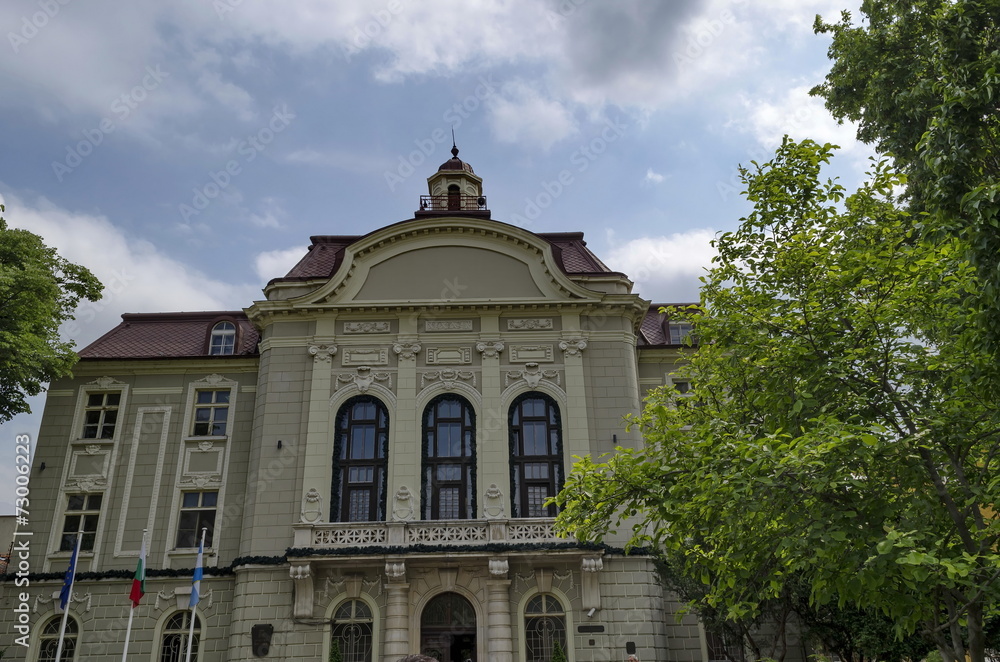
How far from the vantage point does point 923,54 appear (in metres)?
19.2

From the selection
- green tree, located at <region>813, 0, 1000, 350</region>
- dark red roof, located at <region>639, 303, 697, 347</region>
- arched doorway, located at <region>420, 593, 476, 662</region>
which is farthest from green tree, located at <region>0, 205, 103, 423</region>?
green tree, located at <region>813, 0, 1000, 350</region>

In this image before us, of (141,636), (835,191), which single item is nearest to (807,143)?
(835,191)

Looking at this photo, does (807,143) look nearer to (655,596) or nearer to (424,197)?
(655,596)

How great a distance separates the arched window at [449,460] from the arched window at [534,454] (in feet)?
4.95

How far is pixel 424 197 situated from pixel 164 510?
18.4 m

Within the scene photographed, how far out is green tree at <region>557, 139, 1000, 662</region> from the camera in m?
10.7

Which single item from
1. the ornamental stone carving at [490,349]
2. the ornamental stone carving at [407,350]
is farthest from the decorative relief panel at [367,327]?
the ornamental stone carving at [490,349]

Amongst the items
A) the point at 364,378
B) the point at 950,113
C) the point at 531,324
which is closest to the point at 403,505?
the point at 364,378

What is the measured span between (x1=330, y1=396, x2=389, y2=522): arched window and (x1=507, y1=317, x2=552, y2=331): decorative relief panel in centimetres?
572

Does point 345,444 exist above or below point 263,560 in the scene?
above

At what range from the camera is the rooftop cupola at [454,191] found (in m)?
37.2

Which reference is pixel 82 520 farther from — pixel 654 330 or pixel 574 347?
pixel 654 330

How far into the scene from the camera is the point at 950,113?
34.1 feet

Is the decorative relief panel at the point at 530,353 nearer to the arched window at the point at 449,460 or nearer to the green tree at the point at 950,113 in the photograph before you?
the arched window at the point at 449,460
